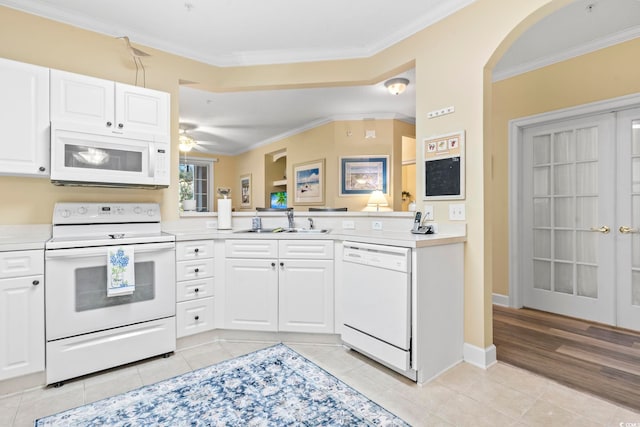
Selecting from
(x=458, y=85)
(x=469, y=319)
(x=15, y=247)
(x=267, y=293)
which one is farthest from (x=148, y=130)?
(x=469, y=319)

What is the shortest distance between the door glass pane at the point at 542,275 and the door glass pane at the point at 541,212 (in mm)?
427

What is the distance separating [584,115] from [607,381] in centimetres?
247

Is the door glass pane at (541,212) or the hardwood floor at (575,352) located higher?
the door glass pane at (541,212)

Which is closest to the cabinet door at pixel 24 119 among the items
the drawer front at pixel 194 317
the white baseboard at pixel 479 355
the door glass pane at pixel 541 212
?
the drawer front at pixel 194 317

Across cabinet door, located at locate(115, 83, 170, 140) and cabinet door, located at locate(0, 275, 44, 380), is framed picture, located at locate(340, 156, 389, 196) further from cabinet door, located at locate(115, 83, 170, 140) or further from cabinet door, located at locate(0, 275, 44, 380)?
cabinet door, located at locate(0, 275, 44, 380)

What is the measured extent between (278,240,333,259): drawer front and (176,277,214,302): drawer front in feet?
2.16

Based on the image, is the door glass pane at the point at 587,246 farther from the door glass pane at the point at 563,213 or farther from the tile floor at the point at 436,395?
the tile floor at the point at 436,395

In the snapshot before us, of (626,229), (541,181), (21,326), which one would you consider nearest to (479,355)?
(626,229)

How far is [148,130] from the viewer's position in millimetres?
2594

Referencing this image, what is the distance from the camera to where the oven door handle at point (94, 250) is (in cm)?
204

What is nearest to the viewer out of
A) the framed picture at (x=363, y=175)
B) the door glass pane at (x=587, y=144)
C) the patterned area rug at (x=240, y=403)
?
the patterned area rug at (x=240, y=403)

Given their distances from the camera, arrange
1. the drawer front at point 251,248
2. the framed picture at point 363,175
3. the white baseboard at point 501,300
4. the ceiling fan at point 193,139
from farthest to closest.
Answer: the ceiling fan at point 193,139 → the framed picture at point 363,175 → the white baseboard at point 501,300 → the drawer front at point 251,248

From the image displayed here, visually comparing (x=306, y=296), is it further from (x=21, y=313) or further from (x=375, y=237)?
(x=21, y=313)

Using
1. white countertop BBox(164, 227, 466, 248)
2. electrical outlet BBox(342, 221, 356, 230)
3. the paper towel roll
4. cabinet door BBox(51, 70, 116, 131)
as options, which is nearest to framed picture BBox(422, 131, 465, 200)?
white countertop BBox(164, 227, 466, 248)
